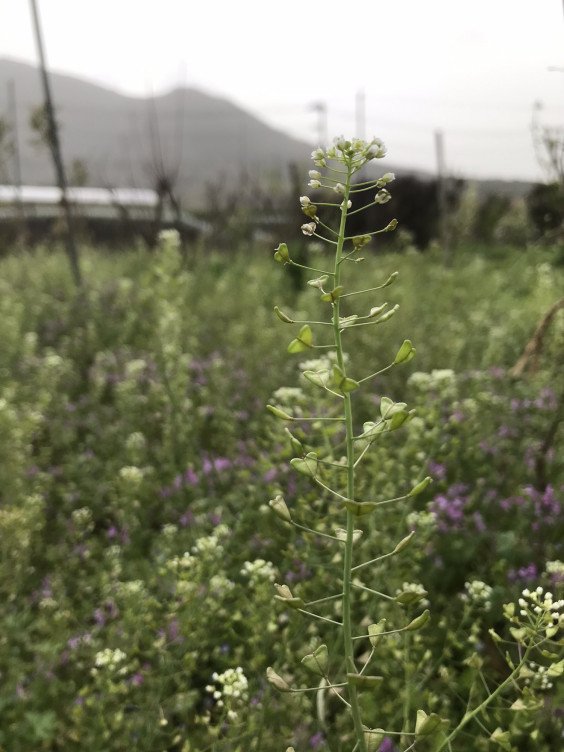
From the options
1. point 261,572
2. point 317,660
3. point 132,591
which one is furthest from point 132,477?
point 317,660

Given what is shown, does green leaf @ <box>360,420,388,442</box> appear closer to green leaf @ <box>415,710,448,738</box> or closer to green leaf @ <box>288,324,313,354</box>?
green leaf @ <box>288,324,313,354</box>

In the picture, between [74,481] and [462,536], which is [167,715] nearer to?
[462,536]

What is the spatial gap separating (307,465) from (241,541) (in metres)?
1.87

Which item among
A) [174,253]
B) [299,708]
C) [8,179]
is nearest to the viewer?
[299,708]

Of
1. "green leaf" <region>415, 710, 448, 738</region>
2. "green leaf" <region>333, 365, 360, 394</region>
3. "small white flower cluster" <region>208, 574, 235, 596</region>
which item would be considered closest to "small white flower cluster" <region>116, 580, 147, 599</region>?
"small white flower cluster" <region>208, 574, 235, 596</region>

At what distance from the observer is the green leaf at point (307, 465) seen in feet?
2.79

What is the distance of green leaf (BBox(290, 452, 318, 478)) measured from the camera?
85 centimetres

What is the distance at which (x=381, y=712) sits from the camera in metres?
1.91

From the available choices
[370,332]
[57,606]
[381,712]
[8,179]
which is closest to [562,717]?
[381,712]

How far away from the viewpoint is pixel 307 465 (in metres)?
0.86

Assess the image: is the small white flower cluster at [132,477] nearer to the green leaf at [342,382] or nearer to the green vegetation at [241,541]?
the green vegetation at [241,541]

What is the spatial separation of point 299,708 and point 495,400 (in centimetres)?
230

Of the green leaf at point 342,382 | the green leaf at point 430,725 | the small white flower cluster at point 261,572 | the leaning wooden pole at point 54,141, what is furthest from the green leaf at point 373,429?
the leaning wooden pole at point 54,141

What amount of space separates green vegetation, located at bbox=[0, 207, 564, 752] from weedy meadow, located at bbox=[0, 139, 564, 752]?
0.02m
